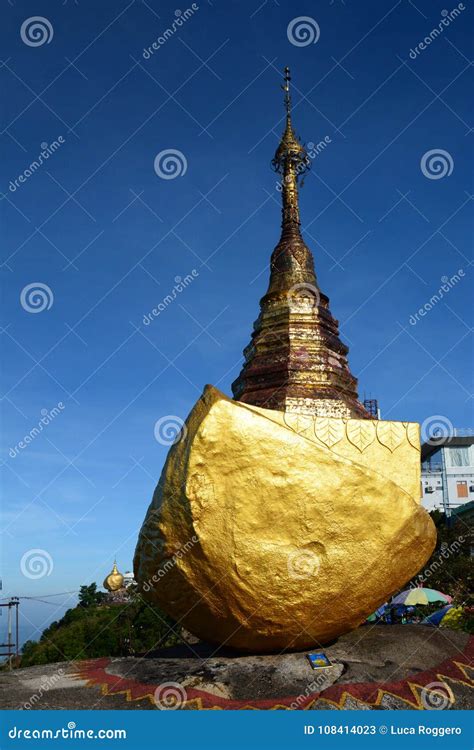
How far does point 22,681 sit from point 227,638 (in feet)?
11.1

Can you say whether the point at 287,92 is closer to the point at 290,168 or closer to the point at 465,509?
the point at 290,168

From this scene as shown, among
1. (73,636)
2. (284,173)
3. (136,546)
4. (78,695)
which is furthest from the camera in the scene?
(73,636)

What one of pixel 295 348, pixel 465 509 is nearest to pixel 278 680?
pixel 295 348

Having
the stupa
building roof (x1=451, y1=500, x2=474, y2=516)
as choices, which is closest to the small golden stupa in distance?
building roof (x1=451, y1=500, x2=474, y2=516)

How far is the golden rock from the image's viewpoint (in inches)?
328

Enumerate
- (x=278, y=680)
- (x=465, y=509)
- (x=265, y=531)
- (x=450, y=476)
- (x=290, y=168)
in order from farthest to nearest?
(x=450, y=476), (x=465, y=509), (x=290, y=168), (x=265, y=531), (x=278, y=680)

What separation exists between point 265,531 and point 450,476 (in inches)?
1524

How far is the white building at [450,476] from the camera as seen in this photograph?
1708 inches

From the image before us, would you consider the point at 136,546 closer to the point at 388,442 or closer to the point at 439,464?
the point at 388,442

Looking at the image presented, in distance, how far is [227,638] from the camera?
9008mm

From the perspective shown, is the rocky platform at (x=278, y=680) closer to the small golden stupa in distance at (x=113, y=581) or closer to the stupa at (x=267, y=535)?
the stupa at (x=267, y=535)

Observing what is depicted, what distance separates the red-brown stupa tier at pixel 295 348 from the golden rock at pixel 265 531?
5.24 metres

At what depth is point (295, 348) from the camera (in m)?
15.4

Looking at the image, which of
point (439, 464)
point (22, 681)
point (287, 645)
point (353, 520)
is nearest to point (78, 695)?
point (22, 681)
